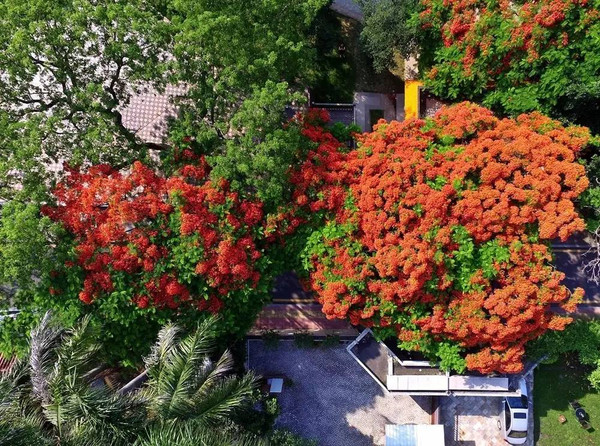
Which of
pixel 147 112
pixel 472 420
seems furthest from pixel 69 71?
pixel 472 420

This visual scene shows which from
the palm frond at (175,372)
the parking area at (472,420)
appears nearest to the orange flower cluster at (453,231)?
the parking area at (472,420)

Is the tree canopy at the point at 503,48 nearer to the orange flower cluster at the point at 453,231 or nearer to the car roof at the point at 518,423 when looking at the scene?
the orange flower cluster at the point at 453,231

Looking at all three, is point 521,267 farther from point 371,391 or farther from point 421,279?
point 371,391

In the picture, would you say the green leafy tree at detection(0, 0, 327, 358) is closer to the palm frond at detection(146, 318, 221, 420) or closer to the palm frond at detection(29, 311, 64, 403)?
the palm frond at detection(29, 311, 64, 403)

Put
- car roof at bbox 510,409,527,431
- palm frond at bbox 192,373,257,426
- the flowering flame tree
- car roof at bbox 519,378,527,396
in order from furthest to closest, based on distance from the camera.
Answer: car roof at bbox 510,409,527,431 → car roof at bbox 519,378,527,396 → the flowering flame tree → palm frond at bbox 192,373,257,426

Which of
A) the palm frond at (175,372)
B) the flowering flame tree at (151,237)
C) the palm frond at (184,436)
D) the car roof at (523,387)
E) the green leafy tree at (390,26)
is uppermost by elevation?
the green leafy tree at (390,26)

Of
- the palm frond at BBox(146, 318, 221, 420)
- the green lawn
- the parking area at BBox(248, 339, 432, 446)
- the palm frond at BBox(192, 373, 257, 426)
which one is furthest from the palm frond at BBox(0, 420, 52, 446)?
the green lawn

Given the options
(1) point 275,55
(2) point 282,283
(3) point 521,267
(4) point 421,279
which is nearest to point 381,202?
(4) point 421,279
